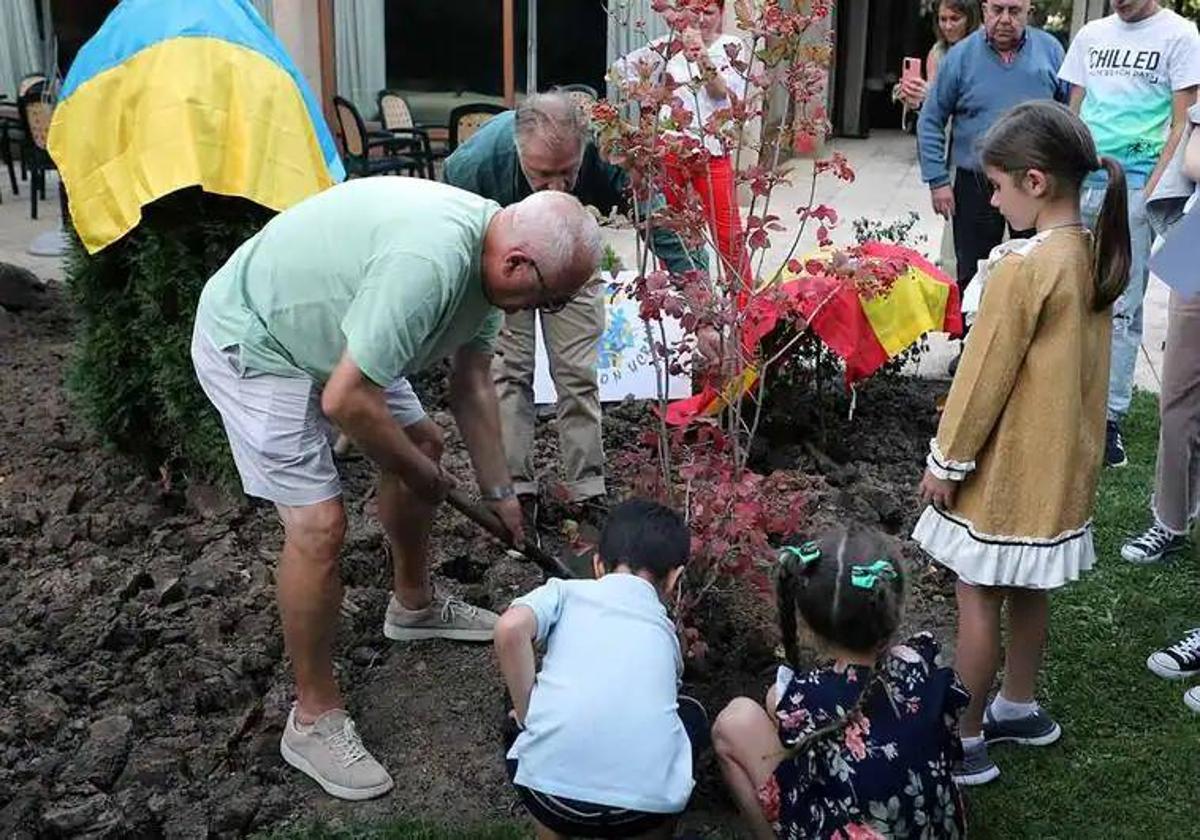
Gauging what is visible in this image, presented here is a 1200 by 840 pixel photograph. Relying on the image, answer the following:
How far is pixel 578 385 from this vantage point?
445cm

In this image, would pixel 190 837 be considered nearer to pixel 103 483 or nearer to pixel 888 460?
pixel 103 483

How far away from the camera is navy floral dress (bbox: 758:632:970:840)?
7.67ft

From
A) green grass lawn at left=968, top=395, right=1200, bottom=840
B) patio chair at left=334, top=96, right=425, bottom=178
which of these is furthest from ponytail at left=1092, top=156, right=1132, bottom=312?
patio chair at left=334, top=96, right=425, bottom=178

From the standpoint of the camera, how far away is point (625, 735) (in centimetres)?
233

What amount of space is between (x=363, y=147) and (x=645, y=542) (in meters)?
7.95

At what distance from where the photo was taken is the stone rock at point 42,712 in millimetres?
3154

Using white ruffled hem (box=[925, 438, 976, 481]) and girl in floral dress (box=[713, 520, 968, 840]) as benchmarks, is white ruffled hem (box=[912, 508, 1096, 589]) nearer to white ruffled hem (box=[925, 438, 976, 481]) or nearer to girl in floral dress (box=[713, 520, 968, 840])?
white ruffled hem (box=[925, 438, 976, 481])

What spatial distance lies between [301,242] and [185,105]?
161cm

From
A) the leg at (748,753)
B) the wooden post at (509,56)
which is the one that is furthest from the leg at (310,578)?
the wooden post at (509,56)

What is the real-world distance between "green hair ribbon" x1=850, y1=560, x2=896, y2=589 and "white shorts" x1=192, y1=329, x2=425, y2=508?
126cm

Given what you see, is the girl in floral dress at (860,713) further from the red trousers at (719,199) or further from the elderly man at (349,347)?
the red trousers at (719,199)

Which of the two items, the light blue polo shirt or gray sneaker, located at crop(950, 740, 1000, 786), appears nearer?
the light blue polo shirt

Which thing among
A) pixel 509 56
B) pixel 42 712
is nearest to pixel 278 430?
pixel 42 712

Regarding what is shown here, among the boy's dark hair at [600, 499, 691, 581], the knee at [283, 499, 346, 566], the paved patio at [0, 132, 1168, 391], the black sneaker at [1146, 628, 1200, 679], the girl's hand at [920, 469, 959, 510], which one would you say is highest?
the boy's dark hair at [600, 499, 691, 581]
